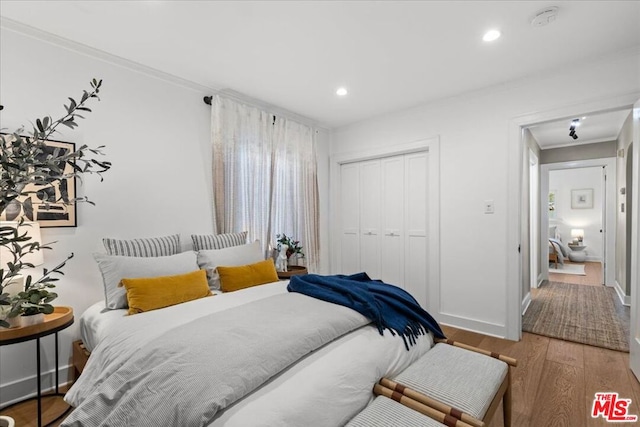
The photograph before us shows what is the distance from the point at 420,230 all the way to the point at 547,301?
89.4 inches

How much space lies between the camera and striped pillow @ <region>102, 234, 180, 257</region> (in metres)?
2.36

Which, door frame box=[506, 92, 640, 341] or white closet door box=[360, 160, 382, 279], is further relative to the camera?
white closet door box=[360, 160, 382, 279]

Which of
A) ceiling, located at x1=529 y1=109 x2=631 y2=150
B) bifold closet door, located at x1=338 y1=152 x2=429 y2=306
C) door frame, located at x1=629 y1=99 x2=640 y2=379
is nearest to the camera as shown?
door frame, located at x1=629 y1=99 x2=640 y2=379

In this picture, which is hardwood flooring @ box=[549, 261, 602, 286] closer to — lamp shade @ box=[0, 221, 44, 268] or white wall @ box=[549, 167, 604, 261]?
white wall @ box=[549, 167, 604, 261]

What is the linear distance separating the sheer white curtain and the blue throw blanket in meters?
1.47

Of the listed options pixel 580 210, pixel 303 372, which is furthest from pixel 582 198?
pixel 303 372

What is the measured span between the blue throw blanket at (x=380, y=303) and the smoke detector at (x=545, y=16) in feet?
6.79

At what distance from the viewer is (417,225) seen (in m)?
3.84

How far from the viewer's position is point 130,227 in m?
2.64

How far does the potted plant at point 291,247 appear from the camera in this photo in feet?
12.1

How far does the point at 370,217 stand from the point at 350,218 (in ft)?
1.13

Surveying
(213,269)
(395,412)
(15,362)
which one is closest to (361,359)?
(395,412)

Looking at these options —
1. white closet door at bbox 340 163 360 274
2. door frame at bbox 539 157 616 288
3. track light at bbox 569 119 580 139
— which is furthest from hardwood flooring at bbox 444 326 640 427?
door frame at bbox 539 157 616 288

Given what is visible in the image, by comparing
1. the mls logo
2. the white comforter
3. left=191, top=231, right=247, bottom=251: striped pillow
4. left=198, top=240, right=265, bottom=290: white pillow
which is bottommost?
the mls logo
